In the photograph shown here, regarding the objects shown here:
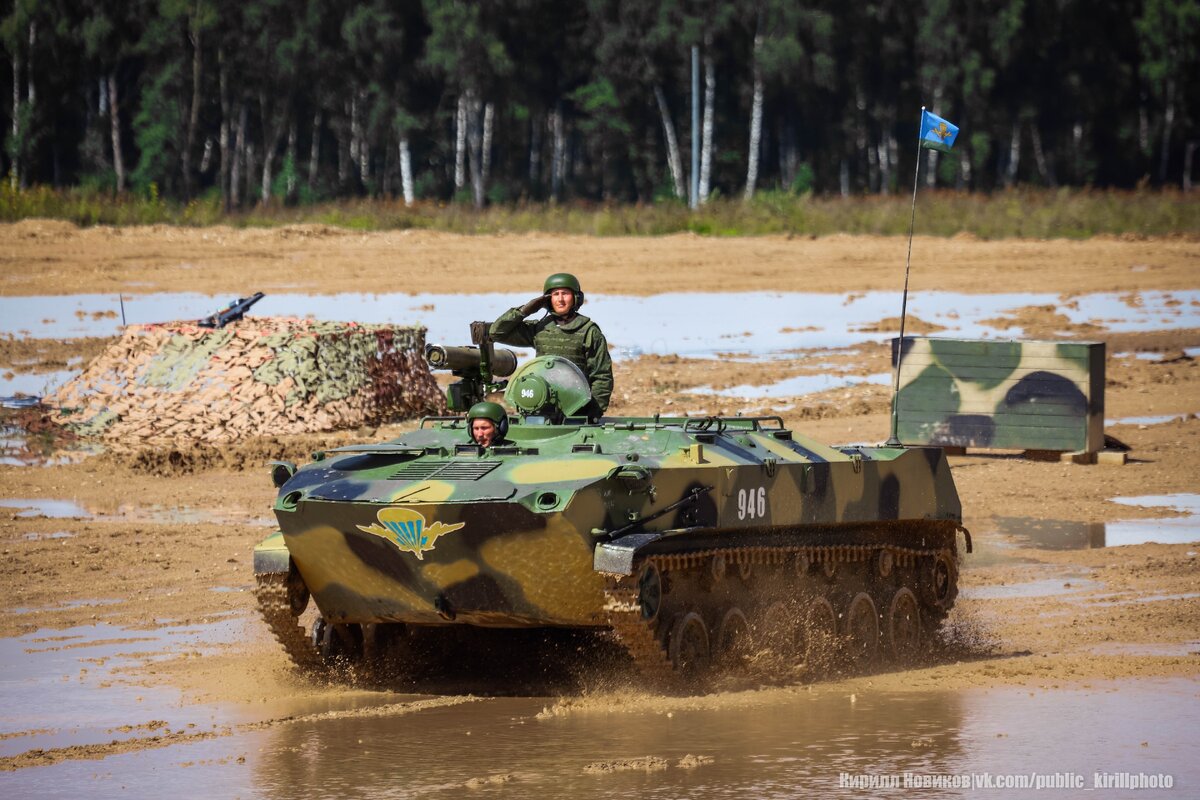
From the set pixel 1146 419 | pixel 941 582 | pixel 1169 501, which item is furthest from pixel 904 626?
pixel 1146 419

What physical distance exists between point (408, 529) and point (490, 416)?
916mm

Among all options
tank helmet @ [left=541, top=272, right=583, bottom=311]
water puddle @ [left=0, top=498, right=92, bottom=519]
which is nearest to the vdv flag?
tank helmet @ [left=541, top=272, right=583, bottom=311]

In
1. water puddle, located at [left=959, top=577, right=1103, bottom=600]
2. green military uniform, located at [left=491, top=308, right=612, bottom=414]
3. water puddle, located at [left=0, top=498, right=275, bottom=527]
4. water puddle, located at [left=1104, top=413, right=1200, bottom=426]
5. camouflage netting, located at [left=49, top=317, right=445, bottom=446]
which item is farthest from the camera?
water puddle, located at [left=1104, top=413, right=1200, bottom=426]

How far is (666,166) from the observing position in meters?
55.8

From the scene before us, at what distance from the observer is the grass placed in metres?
34.8

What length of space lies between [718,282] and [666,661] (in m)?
19.8

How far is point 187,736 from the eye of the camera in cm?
927

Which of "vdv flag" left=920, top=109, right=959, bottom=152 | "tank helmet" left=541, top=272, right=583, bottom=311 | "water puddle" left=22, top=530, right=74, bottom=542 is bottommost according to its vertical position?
"water puddle" left=22, top=530, right=74, bottom=542

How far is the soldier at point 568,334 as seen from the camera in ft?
37.7

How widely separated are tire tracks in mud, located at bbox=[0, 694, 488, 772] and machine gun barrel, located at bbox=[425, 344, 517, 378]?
5.98ft

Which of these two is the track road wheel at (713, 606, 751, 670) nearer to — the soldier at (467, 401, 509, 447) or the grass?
the soldier at (467, 401, 509, 447)

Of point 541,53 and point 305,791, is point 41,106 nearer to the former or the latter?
point 541,53

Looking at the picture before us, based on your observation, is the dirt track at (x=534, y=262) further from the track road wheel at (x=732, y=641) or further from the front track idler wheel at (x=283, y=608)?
the track road wheel at (x=732, y=641)

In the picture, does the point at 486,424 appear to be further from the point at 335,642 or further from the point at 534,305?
the point at 335,642
